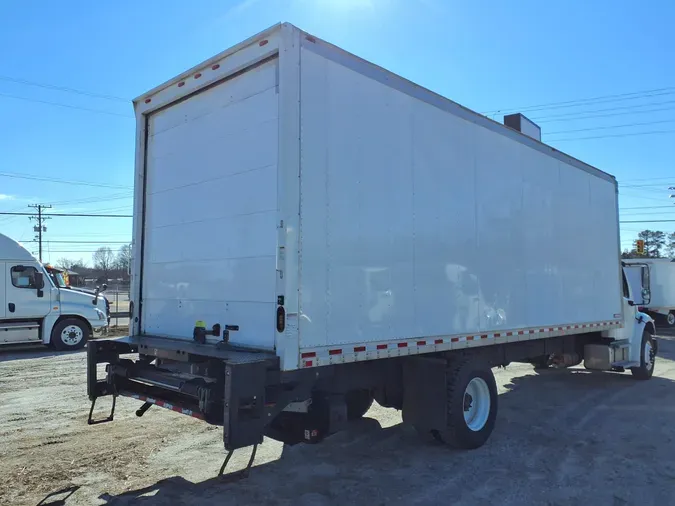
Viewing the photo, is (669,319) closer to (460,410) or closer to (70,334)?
(460,410)

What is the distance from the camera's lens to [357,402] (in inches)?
250

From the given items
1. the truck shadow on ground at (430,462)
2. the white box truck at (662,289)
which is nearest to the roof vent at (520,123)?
the truck shadow on ground at (430,462)

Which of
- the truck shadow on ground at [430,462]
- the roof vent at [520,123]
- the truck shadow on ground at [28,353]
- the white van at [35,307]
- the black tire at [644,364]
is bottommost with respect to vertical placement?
the truck shadow on ground at [430,462]

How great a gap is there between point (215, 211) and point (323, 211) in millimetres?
1334

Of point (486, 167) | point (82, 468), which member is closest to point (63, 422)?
point (82, 468)

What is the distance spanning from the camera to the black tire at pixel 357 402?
224 inches

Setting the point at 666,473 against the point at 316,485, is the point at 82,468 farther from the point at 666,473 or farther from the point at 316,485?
the point at 666,473

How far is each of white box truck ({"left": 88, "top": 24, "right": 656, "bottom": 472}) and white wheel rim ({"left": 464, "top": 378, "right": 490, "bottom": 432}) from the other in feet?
0.08

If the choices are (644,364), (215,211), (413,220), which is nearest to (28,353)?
(215,211)

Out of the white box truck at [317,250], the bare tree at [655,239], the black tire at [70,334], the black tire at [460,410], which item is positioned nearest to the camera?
the white box truck at [317,250]

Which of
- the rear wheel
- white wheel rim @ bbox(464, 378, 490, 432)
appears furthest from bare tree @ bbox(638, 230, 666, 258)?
white wheel rim @ bbox(464, 378, 490, 432)

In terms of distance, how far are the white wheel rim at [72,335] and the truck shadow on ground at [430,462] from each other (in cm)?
1181

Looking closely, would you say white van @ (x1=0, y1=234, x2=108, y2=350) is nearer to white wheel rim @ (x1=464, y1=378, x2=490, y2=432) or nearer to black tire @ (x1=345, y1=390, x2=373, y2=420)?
black tire @ (x1=345, y1=390, x2=373, y2=420)

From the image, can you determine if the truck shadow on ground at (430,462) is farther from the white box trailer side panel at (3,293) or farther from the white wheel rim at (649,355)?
the white box trailer side panel at (3,293)
